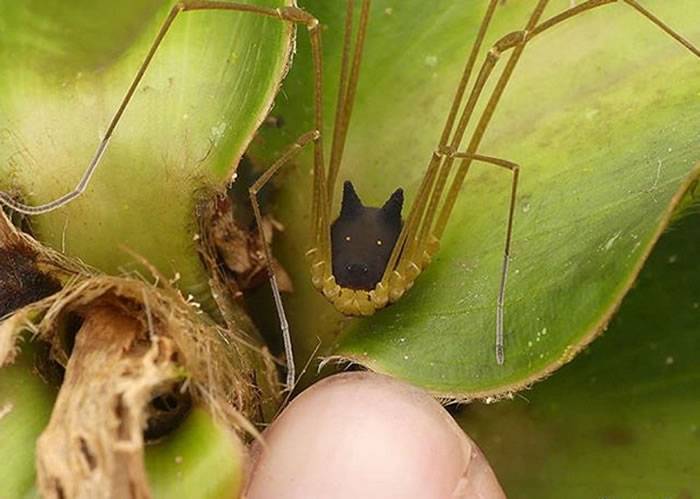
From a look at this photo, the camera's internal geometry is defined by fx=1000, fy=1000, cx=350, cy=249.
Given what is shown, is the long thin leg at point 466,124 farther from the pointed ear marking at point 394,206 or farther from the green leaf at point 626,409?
the green leaf at point 626,409

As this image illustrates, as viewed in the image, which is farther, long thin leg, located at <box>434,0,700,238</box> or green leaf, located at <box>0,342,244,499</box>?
long thin leg, located at <box>434,0,700,238</box>

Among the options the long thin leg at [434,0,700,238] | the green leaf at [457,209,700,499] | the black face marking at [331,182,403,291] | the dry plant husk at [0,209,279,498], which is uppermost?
the dry plant husk at [0,209,279,498]

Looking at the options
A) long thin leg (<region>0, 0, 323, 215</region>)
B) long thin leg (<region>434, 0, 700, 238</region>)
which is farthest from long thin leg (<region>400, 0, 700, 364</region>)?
long thin leg (<region>0, 0, 323, 215</region>)

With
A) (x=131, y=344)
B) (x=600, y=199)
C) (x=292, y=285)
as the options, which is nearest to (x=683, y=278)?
(x=600, y=199)

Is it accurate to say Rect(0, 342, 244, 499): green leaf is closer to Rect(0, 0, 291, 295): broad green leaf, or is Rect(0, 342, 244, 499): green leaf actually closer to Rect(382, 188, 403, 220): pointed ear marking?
Rect(0, 0, 291, 295): broad green leaf

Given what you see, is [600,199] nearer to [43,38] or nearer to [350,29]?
[350,29]

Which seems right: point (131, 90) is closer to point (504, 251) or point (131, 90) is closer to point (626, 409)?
point (504, 251)

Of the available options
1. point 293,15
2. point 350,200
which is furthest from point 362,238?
point 293,15
